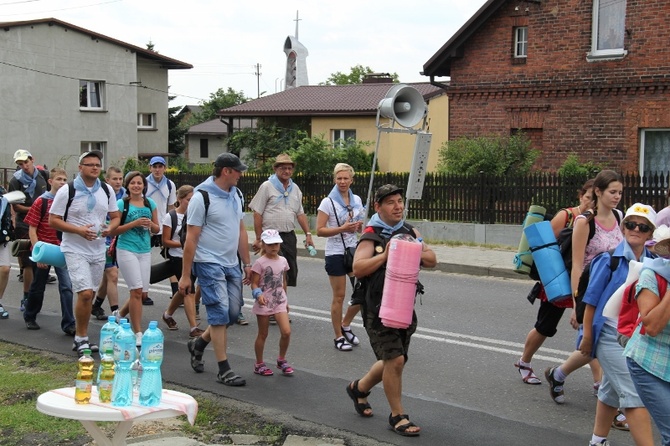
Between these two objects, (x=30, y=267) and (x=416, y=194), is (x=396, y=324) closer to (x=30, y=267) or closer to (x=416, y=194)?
(x=30, y=267)

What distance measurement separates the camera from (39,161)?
140 feet

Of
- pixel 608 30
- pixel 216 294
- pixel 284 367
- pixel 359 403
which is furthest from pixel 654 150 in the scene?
pixel 359 403

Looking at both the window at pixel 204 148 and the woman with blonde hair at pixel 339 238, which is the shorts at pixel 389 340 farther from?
the window at pixel 204 148

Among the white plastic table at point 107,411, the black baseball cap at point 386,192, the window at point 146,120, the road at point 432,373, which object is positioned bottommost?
the road at point 432,373

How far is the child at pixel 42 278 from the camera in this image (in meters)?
9.51

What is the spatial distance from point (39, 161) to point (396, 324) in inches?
1567

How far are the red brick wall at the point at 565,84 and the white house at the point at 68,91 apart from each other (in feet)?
70.9

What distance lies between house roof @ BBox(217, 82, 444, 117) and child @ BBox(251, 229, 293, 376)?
28.9m

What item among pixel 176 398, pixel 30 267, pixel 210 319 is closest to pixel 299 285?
pixel 30 267

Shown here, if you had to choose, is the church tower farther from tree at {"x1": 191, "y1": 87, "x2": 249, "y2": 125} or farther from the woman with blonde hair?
the woman with blonde hair

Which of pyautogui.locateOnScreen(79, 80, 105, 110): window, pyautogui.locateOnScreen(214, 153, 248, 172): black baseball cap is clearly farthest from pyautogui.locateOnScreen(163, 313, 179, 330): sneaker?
pyautogui.locateOnScreen(79, 80, 105, 110): window

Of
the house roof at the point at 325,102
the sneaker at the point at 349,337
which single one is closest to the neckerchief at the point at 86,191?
the sneaker at the point at 349,337

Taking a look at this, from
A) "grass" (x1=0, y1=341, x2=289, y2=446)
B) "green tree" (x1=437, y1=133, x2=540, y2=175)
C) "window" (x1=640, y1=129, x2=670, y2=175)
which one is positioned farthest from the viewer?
"window" (x1=640, y1=129, x2=670, y2=175)

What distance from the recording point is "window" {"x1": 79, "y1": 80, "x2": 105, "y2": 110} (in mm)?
45156
